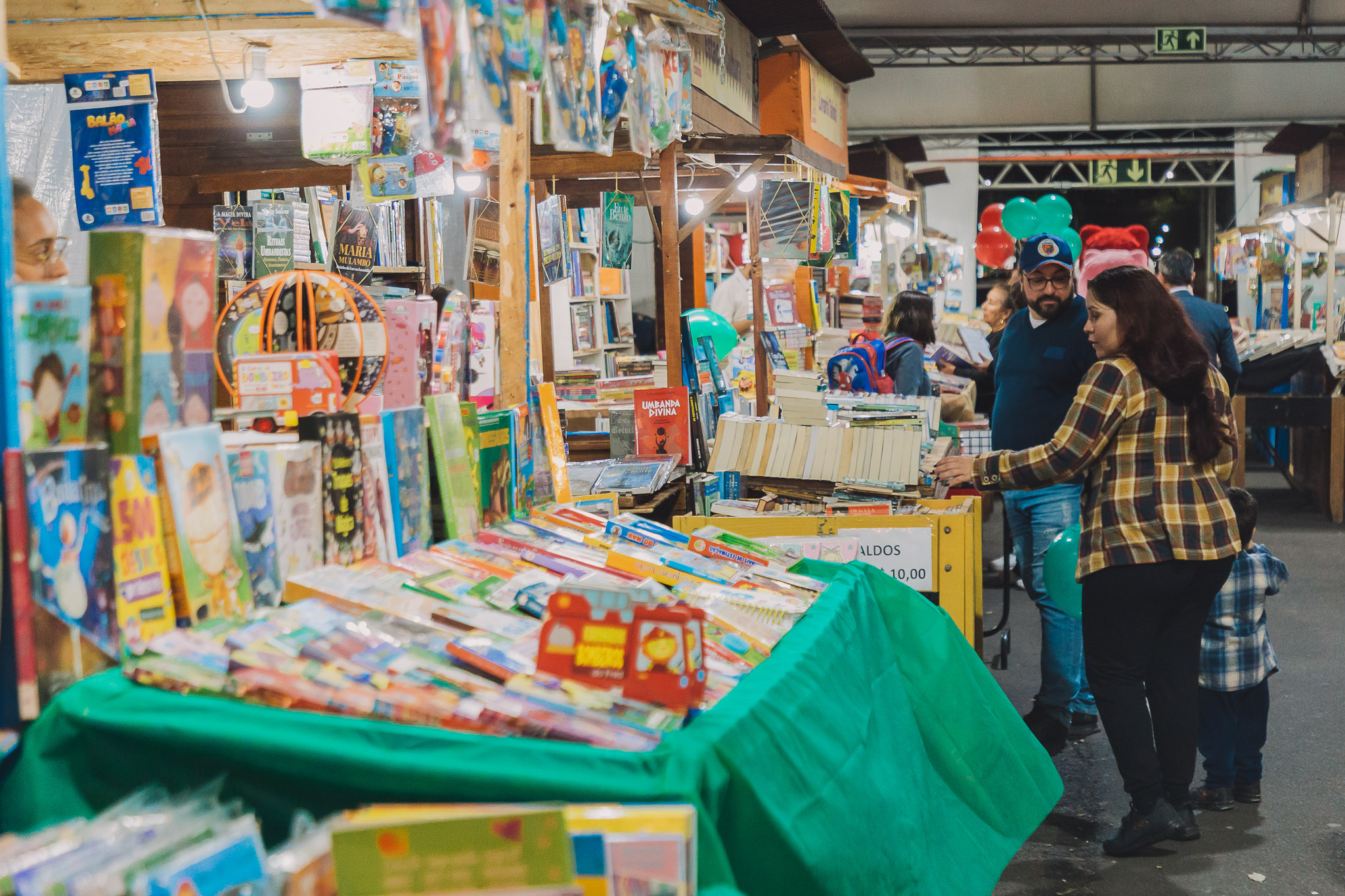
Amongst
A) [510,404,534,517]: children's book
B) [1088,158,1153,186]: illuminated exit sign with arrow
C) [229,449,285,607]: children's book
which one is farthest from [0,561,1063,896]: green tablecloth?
[1088,158,1153,186]: illuminated exit sign with arrow

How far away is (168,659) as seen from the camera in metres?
1.61

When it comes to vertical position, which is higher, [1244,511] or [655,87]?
[655,87]

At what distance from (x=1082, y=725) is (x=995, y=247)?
33.2 ft

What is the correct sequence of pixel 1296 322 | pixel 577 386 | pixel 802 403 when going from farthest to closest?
pixel 1296 322, pixel 577 386, pixel 802 403

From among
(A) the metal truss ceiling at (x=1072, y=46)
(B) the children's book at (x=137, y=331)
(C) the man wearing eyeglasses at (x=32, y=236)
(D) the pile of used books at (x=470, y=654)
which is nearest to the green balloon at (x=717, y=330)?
(C) the man wearing eyeglasses at (x=32, y=236)

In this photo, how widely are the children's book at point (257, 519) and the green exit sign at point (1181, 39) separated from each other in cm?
1492

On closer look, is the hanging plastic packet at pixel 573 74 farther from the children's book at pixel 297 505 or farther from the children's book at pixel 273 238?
the children's book at pixel 273 238

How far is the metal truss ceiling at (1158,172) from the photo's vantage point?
62.1ft

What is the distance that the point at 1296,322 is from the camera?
45.0 feet

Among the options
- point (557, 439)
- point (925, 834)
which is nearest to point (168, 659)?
point (925, 834)

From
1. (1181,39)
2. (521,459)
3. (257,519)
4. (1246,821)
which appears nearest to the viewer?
(257,519)

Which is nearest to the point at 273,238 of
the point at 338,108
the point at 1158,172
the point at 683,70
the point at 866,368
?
the point at 338,108

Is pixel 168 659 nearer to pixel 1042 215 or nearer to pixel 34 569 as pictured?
pixel 34 569

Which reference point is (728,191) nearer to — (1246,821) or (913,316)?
(913,316)
